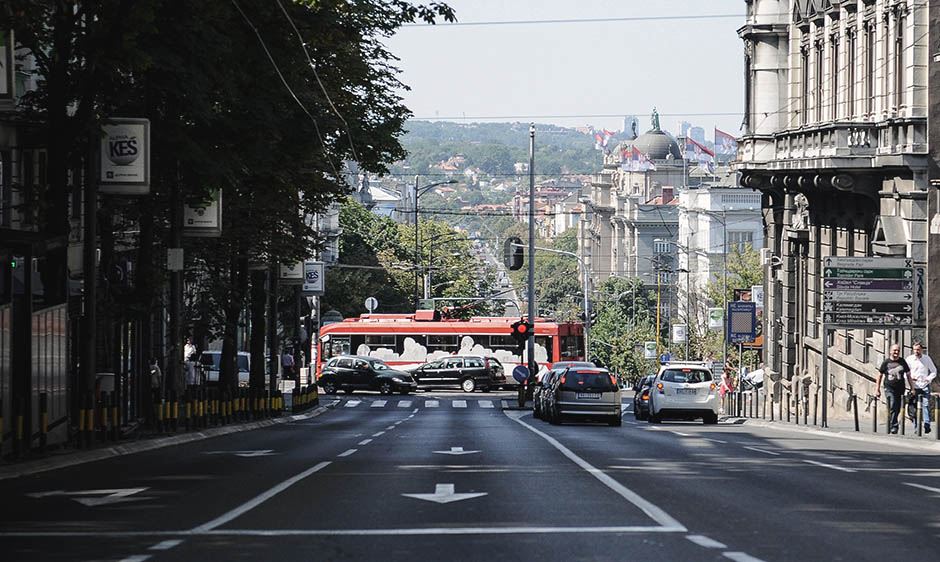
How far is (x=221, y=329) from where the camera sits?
52.9 metres

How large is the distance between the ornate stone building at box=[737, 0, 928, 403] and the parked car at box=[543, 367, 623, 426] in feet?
25.0

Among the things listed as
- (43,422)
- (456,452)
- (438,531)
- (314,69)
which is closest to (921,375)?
(456,452)

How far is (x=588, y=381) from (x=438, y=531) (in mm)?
28641

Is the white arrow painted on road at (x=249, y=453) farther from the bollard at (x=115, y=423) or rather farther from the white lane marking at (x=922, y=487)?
the white lane marking at (x=922, y=487)

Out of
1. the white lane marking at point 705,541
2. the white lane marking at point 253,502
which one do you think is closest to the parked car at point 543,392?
the white lane marking at point 253,502

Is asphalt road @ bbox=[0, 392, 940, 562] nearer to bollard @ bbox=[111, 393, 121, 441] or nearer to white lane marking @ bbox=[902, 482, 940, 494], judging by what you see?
white lane marking @ bbox=[902, 482, 940, 494]

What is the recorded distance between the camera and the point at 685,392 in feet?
151

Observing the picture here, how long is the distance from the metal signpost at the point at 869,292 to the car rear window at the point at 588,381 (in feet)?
21.5

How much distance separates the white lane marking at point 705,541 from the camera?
40.5 ft

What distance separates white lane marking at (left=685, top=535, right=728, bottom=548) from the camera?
1234 cm

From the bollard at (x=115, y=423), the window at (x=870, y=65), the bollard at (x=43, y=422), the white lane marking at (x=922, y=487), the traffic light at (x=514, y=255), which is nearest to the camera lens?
the white lane marking at (x=922, y=487)

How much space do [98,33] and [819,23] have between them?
32881 millimetres

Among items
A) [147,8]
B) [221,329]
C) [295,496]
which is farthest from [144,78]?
[221,329]

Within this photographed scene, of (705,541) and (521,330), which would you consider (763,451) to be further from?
(521,330)
